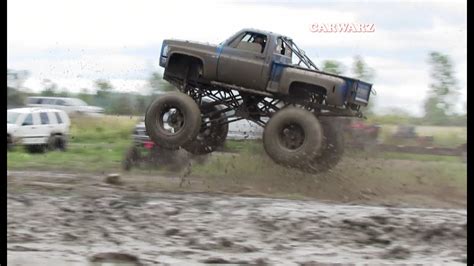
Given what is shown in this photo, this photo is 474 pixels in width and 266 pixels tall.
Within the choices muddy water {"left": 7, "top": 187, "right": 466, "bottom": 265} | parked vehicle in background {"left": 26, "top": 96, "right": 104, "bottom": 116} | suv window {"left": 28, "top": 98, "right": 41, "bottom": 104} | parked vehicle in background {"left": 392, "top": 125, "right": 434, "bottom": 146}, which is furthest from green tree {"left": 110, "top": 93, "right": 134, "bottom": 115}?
parked vehicle in background {"left": 392, "top": 125, "right": 434, "bottom": 146}

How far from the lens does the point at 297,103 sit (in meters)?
11.3

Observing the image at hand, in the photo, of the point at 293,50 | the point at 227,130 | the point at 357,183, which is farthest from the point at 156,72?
the point at 357,183

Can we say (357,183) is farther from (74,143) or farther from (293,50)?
(74,143)

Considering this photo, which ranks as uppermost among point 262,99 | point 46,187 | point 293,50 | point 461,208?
point 293,50

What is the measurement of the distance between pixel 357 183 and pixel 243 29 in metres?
3.16

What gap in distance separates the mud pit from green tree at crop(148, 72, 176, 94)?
1.68m

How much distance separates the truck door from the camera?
1097 cm

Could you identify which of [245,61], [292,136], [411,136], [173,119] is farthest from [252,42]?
[411,136]

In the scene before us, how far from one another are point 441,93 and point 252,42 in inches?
195

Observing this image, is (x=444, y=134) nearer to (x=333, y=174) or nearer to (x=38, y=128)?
(x=333, y=174)

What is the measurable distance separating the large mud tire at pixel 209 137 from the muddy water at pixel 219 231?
2.75 ft

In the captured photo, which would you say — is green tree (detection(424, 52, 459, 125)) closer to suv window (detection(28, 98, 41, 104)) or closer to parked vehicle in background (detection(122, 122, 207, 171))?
parked vehicle in background (detection(122, 122, 207, 171))

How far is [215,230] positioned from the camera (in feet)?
30.9

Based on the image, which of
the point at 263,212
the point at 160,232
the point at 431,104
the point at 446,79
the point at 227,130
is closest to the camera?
the point at 160,232
